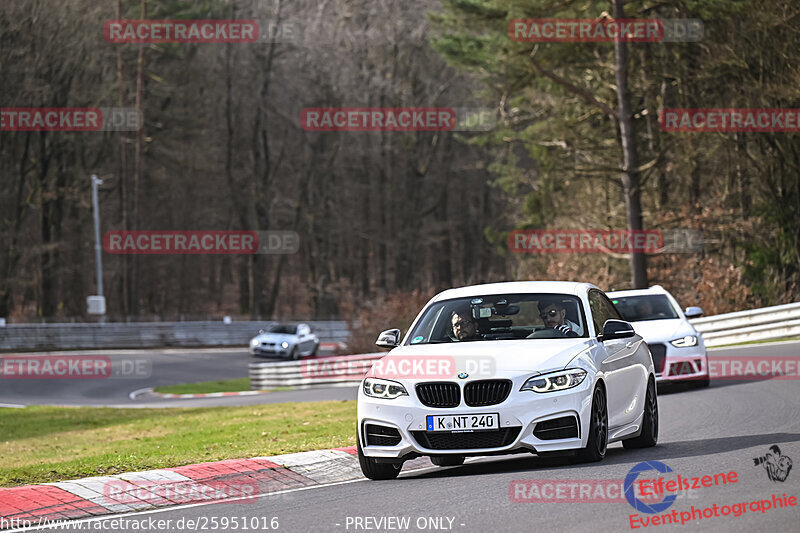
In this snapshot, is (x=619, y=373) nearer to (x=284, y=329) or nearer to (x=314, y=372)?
(x=314, y=372)

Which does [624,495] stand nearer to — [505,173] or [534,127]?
[534,127]

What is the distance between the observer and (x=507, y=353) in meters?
10.0

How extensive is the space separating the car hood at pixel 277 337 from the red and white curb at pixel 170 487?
35.0 m

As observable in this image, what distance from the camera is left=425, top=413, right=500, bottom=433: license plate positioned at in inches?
380

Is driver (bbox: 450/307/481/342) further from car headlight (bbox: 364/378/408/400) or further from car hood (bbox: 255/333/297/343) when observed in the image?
car hood (bbox: 255/333/297/343)

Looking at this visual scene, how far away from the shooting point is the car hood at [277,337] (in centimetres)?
4638

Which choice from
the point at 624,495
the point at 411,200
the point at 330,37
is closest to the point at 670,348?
the point at 624,495

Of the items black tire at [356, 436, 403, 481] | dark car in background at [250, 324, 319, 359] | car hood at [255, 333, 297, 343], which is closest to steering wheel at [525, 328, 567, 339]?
black tire at [356, 436, 403, 481]

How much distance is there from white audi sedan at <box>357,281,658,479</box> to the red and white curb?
2.67 ft

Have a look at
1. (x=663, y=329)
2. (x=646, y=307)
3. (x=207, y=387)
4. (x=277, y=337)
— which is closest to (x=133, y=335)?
(x=277, y=337)

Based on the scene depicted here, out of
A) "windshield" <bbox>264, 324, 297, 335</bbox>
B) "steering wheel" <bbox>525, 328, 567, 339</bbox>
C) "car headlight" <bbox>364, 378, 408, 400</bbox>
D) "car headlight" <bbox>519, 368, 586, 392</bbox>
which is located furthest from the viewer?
"windshield" <bbox>264, 324, 297, 335</bbox>

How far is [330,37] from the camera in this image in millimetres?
63062

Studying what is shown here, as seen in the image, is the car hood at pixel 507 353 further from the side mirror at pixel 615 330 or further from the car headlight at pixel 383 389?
the side mirror at pixel 615 330

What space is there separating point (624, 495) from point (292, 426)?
401 inches
